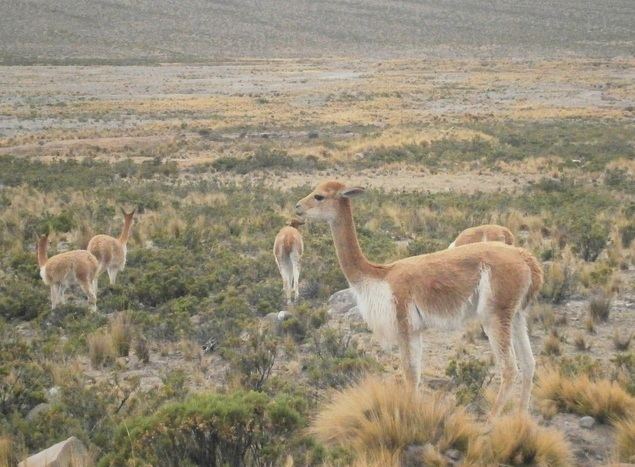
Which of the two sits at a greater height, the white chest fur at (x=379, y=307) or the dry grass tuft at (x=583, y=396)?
the white chest fur at (x=379, y=307)

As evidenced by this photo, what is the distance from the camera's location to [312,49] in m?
106

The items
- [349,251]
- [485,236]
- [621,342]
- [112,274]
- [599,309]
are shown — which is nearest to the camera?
[349,251]

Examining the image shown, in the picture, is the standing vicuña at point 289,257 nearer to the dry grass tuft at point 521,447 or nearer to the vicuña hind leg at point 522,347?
the vicuña hind leg at point 522,347

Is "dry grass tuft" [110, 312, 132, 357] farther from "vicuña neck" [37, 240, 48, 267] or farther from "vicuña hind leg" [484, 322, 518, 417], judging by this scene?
"vicuña hind leg" [484, 322, 518, 417]

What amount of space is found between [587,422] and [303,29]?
11499 cm

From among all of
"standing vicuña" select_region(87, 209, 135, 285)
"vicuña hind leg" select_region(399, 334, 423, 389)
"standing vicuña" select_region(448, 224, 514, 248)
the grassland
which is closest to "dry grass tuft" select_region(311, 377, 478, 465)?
the grassland

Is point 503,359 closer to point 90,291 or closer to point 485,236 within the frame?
point 485,236

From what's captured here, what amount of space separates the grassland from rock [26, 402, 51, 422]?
0.03 meters

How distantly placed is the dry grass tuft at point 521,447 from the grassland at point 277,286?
0.01 meters

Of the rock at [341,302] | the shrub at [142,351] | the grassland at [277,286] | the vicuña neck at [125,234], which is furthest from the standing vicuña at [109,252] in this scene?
the rock at [341,302]

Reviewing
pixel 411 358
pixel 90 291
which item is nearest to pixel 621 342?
pixel 411 358

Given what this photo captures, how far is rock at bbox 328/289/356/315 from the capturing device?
9.58 meters

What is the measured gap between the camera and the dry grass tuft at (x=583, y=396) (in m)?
5.64

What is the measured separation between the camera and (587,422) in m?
5.61
